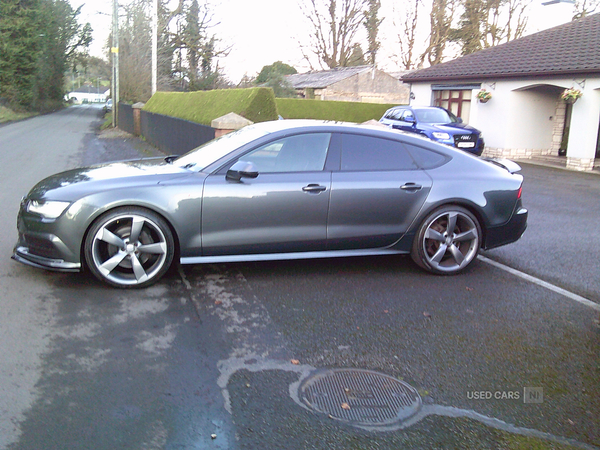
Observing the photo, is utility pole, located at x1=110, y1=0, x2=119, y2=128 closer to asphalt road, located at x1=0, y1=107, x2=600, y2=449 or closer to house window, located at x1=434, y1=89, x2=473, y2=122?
house window, located at x1=434, y1=89, x2=473, y2=122

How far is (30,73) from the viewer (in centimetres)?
4759

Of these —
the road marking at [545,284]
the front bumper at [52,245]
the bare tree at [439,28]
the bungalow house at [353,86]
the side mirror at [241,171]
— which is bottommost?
the road marking at [545,284]

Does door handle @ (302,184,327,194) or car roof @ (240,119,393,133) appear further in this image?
car roof @ (240,119,393,133)

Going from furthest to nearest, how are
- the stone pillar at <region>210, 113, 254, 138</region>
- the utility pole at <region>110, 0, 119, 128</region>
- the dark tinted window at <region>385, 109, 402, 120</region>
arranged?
the utility pole at <region>110, 0, 119, 128</region> < the dark tinted window at <region>385, 109, 402, 120</region> < the stone pillar at <region>210, 113, 254, 138</region>

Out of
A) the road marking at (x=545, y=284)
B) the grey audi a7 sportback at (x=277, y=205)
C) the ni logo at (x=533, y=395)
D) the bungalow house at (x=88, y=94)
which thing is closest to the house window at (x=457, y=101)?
the road marking at (x=545, y=284)

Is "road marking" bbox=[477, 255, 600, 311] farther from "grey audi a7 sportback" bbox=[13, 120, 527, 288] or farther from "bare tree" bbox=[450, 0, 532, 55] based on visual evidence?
"bare tree" bbox=[450, 0, 532, 55]

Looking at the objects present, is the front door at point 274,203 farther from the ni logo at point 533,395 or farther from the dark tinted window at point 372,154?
the ni logo at point 533,395

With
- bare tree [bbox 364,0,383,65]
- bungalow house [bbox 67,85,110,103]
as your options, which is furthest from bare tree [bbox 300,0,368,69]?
bungalow house [bbox 67,85,110,103]

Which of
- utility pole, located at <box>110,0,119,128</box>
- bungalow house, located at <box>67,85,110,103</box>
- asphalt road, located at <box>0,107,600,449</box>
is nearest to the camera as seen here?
asphalt road, located at <box>0,107,600,449</box>

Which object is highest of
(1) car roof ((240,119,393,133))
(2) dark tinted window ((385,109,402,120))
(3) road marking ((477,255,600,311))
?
(2) dark tinted window ((385,109,402,120))

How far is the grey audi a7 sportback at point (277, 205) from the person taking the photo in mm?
5125

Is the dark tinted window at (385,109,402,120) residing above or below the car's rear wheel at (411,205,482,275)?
above

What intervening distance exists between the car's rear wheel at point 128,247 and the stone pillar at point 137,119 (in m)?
20.6

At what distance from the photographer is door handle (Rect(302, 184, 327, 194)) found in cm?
552
